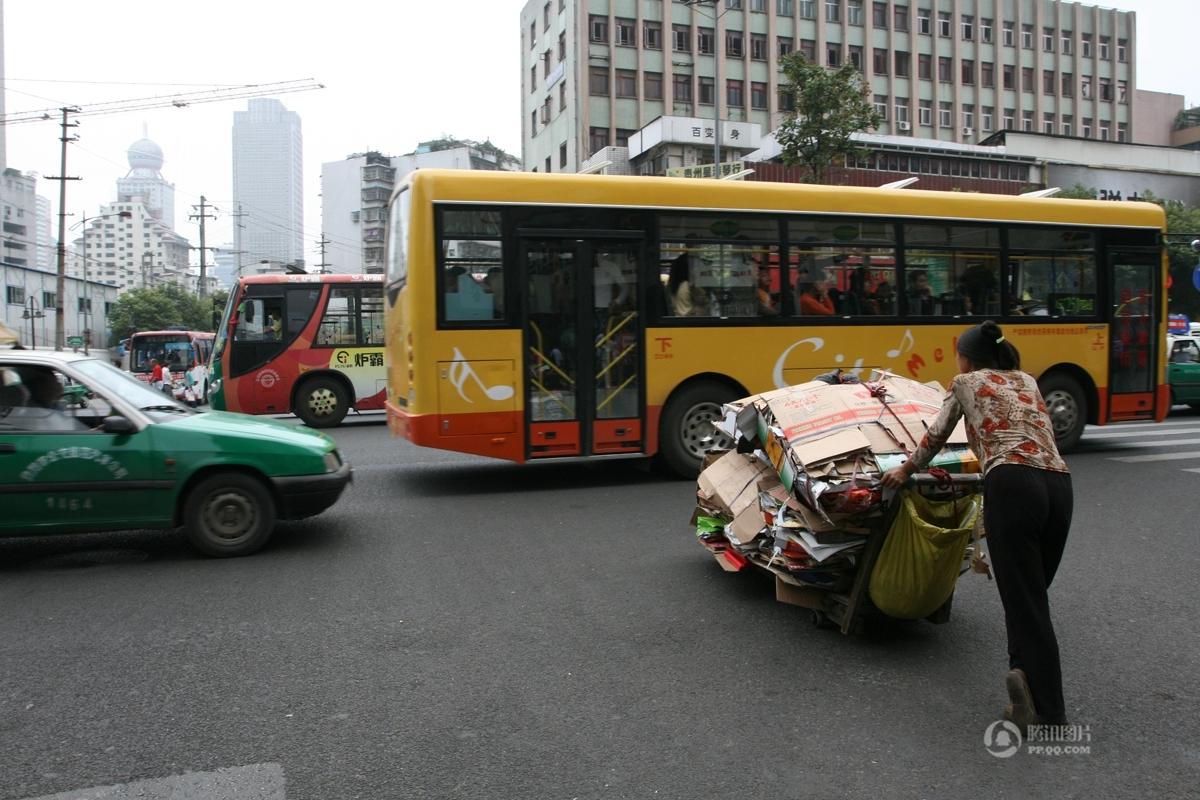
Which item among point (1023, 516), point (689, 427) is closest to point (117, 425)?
point (689, 427)

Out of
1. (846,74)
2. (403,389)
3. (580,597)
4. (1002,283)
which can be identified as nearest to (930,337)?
(1002,283)

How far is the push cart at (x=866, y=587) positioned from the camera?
427cm

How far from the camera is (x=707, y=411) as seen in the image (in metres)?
9.79

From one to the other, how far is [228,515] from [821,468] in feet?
14.3

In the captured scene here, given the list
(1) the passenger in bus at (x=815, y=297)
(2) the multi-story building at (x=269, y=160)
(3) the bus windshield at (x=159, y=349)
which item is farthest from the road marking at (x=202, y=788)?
(2) the multi-story building at (x=269, y=160)

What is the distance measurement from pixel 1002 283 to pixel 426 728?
9.65 meters

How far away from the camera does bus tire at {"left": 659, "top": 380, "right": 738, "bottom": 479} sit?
9.64 meters

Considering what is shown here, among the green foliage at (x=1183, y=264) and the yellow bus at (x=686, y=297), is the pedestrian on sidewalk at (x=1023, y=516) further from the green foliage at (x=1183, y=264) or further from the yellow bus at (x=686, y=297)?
the green foliage at (x=1183, y=264)

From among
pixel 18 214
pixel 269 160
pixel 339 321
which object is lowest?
pixel 339 321

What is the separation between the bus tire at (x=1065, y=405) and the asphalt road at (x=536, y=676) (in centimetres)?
453

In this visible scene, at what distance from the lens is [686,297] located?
9.68 meters

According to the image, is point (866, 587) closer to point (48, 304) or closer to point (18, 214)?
point (48, 304)

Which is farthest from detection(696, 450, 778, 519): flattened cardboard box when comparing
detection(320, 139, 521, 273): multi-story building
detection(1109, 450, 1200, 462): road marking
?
detection(320, 139, 521, 273): multi-story building

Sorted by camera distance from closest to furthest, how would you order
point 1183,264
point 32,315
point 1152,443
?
point 1152,443, point 1183,264, point 32,315
